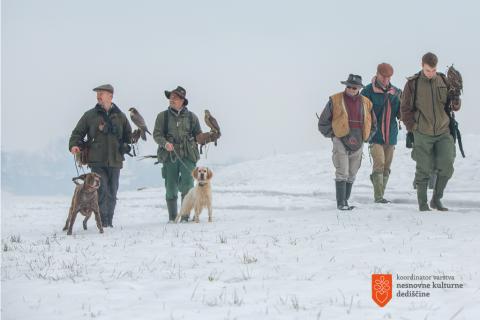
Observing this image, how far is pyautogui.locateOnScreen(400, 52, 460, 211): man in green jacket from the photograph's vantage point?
348 inches

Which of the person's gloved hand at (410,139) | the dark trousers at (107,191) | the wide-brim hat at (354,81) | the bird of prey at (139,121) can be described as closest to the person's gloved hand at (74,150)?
the dark trousers at (107,191)

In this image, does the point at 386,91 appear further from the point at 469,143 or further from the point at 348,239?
the point at 469,143

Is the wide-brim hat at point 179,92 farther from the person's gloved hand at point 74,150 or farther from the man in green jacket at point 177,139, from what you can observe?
the person's gloved hand at point 74,150

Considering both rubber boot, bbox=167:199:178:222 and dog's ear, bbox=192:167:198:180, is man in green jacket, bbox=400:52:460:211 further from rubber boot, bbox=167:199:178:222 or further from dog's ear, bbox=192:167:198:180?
rubber boot, bbox=167:199:178:222

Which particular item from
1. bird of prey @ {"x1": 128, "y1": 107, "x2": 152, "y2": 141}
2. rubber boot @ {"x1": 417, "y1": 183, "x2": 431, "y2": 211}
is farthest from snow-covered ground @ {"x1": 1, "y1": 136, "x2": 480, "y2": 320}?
bird of prey @ {"x1": 128, "y1": 107, "x2": 152, "y2": 141}

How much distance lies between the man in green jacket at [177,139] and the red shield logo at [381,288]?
6.03 metres

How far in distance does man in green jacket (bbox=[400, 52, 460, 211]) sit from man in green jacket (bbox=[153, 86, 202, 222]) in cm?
379

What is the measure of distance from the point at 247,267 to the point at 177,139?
531 centimetres

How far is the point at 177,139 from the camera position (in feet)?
33.9

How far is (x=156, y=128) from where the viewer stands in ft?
34.0

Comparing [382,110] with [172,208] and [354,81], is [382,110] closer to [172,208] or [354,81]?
[354,81]

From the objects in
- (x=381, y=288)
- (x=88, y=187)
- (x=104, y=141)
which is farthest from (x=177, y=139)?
(x=381, y=288)

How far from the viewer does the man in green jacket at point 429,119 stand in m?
8.83

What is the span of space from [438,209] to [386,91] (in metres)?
2.73
